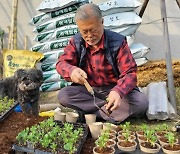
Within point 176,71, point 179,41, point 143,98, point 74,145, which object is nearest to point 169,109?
point 143,98

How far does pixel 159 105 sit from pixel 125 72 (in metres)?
0.79

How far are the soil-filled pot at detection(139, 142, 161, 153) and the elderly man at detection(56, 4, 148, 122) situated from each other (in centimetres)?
37

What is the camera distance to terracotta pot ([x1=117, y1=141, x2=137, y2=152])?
190 cm

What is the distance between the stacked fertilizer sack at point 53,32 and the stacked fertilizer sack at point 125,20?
373mm

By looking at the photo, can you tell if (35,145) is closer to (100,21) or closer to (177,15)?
(100,21)

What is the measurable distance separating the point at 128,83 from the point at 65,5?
197 centimetres

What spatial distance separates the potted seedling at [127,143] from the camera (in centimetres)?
190

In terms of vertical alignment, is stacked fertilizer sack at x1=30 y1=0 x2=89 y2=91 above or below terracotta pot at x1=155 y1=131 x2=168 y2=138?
above

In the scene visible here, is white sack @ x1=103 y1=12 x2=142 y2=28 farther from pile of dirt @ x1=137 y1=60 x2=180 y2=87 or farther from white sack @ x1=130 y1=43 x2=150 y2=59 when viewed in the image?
pile of dirt @ x1=137 y1=60 x2=180 y2=87

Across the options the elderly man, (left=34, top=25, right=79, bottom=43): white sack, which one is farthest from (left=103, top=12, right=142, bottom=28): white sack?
the elderly man

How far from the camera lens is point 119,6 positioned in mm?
3822

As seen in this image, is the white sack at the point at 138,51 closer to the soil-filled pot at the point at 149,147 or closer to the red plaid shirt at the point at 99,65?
the red plaid shirt at the point at 99,65

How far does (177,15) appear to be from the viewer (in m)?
4.50

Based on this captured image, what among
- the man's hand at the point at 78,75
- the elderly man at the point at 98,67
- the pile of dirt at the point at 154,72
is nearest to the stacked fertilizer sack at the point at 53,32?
the pile of dirt at the point at 154,72
